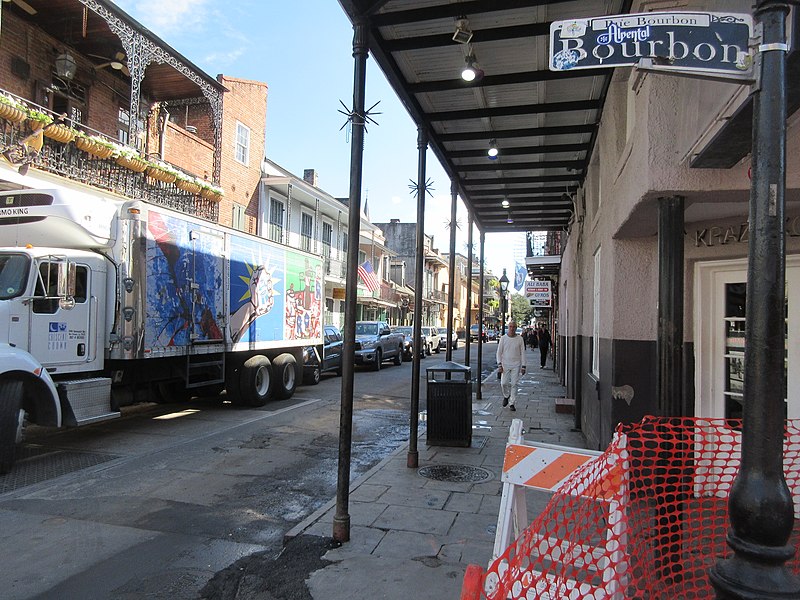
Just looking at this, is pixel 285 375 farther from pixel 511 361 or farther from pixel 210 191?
pixel 210 191

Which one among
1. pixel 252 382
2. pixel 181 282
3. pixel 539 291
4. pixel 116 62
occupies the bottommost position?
pixel 252 382

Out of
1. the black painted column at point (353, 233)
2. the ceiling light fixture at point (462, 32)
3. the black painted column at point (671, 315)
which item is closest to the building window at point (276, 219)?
the ceiling light fixture at point (462, 32)

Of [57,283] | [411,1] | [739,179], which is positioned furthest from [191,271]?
[739,179]

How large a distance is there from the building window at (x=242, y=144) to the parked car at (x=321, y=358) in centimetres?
806

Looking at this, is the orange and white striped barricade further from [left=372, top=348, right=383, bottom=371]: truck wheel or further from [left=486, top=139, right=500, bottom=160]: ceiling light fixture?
[left=372, top=348, right=383, bottom=371]: truck wheel

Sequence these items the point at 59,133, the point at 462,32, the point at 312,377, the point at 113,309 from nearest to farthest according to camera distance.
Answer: the point at 462,32 < the point at 113,309 < the point at 59,133 < the point at 312,377

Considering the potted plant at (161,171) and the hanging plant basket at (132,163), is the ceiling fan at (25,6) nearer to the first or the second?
the hanging plant basket at (132,163)

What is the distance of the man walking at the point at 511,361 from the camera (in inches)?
439

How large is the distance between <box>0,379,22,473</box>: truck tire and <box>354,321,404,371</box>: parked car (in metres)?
13.1

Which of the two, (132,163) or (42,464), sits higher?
(132,163)

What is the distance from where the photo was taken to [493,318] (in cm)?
8319

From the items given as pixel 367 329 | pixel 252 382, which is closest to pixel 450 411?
pixel 252 382

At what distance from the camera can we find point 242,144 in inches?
853

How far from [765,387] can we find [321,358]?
14.2 metres
